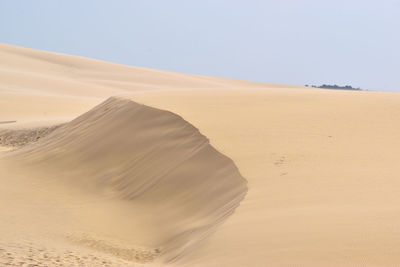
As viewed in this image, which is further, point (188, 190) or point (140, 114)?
point (140, 114)

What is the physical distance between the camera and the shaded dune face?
8.80m

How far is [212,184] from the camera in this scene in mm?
9969

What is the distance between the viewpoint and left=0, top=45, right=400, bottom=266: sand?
652 cm

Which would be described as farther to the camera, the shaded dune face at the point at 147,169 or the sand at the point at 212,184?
the shaded dune face at the point at 147,169

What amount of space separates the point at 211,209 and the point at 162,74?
60516 millimetres

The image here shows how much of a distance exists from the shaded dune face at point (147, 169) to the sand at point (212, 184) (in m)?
0.04

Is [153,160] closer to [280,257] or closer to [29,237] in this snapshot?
[29,237]

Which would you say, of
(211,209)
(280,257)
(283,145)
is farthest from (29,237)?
(283,145)

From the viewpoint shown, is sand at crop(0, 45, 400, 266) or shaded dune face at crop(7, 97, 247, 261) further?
shaded dune face at crop(7, 97, 247, 261)

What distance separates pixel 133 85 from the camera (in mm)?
57125

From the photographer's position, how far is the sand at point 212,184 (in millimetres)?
6516

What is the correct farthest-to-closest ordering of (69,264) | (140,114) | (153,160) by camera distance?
(140,114), (153,160), (69,264)

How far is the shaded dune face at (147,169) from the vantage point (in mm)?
8797

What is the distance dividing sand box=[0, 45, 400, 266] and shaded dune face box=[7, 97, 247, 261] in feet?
0.12
